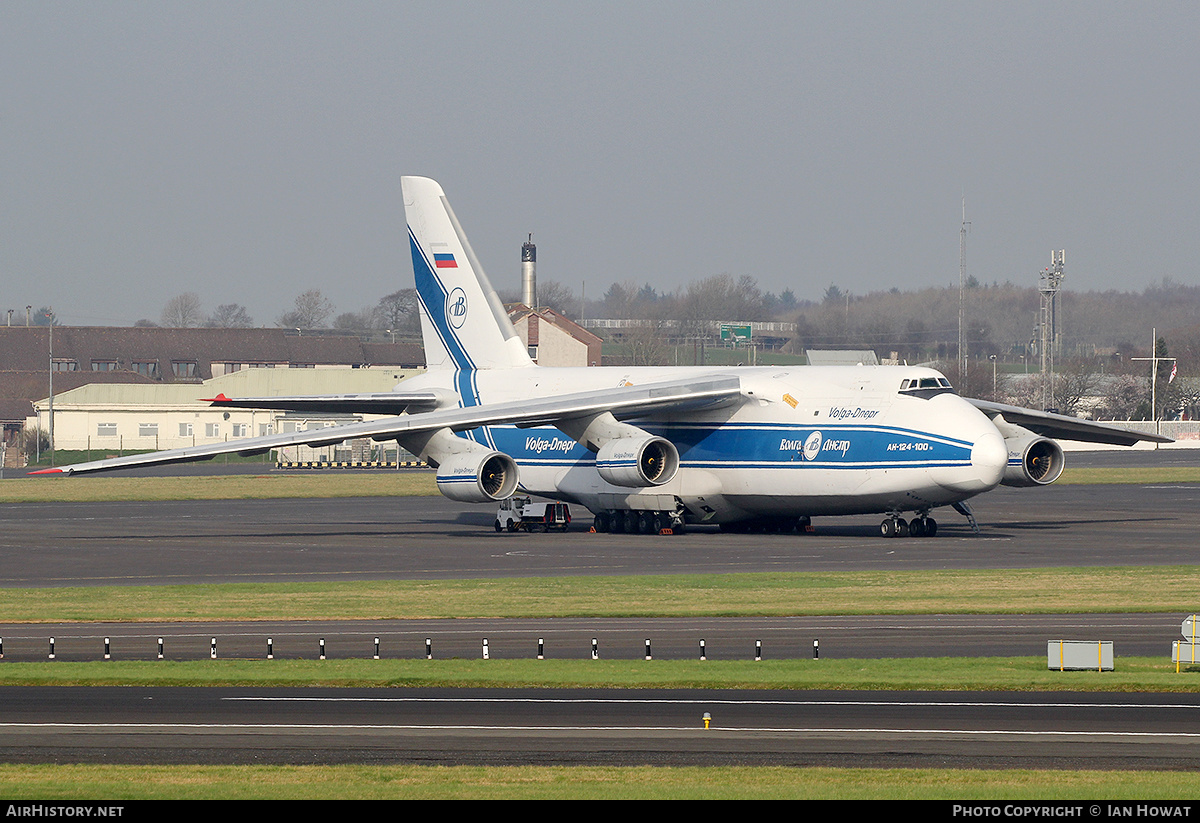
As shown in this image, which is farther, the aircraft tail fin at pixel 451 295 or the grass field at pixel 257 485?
the grass field at pixel 257 485

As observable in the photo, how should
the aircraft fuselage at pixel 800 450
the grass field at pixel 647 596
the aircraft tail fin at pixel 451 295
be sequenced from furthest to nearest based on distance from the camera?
1. the aircraft tail fin at pixel 451 295
2. the aircraft fuselage at pixel 800 450
3. the grass field at pixel 647 596

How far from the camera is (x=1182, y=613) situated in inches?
1063

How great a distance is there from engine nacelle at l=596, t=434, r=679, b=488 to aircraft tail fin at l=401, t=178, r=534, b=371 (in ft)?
27.3

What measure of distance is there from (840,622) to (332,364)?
121 m

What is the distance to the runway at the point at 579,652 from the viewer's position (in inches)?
617

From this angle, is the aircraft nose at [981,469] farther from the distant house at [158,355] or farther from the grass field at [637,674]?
the distant house at [158,355]

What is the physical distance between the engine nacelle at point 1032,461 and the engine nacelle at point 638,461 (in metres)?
9.82

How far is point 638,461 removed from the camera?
43938 millimetres

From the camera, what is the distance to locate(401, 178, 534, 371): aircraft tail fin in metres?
52.3

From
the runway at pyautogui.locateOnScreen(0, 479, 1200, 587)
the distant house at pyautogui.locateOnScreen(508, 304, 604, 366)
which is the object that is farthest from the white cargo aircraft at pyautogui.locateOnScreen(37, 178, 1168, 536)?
the distant house at pyautogui.locateOnScreen(508, 304, 604, 366)

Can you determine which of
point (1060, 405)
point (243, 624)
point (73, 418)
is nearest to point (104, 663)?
point (243, 624)

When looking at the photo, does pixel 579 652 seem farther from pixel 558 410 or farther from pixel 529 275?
pixel 529 275

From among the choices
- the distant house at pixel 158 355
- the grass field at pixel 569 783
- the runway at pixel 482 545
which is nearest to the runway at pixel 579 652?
the runway at pixel 482 545

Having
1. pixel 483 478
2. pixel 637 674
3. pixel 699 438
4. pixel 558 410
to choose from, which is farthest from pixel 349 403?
pixel 637 674
